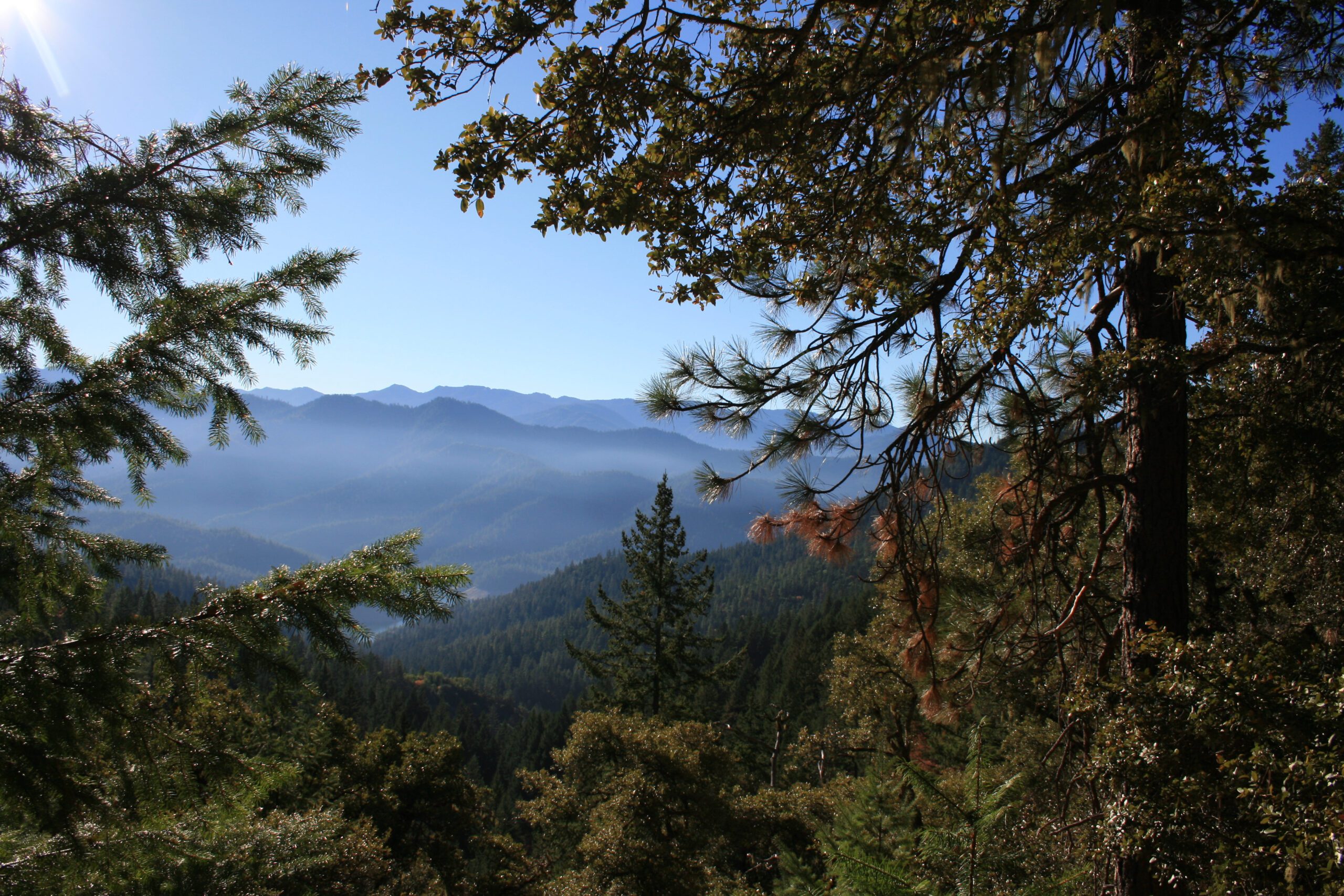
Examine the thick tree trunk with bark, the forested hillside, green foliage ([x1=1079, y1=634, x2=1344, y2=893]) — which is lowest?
the forested hillside

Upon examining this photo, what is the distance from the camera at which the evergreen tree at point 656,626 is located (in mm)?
22062

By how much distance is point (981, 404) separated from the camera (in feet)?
14.1

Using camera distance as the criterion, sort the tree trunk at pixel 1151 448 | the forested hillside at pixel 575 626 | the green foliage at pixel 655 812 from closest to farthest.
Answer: the tree trunk at pixel 1151 448
the green foliage at pixel 655 812
the forested hillside at pixel 575 626

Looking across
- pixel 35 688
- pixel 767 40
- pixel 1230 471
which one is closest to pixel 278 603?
pixel 35 688

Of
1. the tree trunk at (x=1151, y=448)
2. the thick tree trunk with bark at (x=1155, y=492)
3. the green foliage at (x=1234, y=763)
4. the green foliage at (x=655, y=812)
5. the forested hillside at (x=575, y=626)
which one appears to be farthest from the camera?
the forested hillside at (x=575, y=626)

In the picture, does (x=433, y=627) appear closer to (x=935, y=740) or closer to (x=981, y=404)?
(x=935, y=740)

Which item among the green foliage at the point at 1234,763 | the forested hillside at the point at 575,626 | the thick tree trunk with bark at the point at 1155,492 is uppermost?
the thick tree trunk with bark at the point at 1155,492

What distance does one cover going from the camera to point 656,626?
2264 cm

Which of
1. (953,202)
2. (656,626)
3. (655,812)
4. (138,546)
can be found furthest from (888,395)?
(656,626)

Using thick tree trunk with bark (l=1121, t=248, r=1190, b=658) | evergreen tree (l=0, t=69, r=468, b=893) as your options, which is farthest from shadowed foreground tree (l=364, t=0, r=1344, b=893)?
evergreen tree (l=0, t=69, r=468, b=893)

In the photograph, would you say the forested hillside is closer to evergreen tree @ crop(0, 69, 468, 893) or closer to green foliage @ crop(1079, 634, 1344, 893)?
green foliage @ crop(1079, 634, 1344, 893)

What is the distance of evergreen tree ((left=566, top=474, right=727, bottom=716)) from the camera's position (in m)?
22.1

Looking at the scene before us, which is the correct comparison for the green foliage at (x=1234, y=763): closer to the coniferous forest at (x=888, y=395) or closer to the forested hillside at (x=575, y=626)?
the coniferous forest at (x=888, y=395)

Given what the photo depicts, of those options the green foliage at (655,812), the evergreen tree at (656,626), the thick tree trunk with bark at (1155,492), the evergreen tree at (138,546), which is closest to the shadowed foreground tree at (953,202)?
the thick tree trunk with bark at (1155,492)
